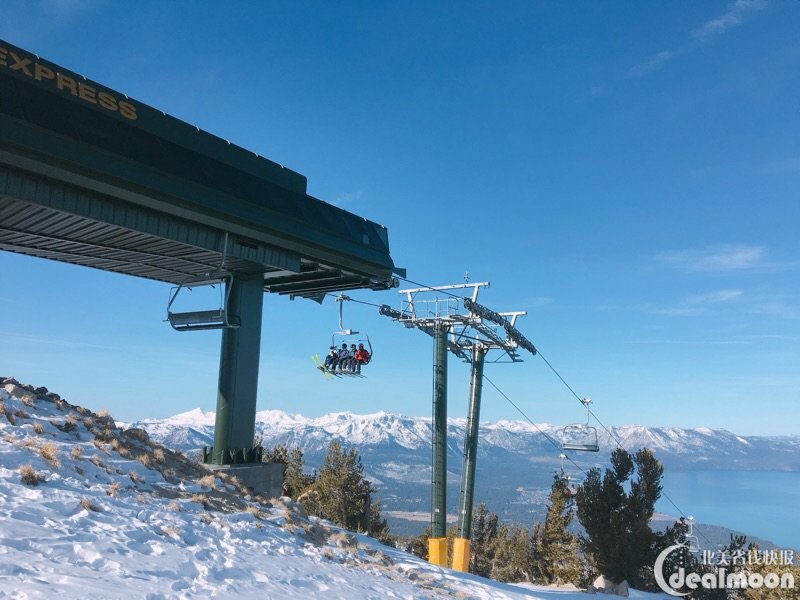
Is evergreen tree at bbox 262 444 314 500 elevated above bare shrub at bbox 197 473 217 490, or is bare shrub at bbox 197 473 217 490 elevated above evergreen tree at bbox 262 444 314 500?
bare shrub at bbox 197 473 217 490

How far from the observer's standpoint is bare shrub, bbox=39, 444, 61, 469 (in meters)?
12.6

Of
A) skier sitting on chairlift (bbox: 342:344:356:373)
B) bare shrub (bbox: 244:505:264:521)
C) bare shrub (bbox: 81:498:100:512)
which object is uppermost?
skier sitting on chairlift (bbox: 342:344:356:373)

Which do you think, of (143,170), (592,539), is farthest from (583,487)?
(143,170)

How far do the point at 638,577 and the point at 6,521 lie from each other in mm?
33778

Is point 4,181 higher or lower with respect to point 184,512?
higher

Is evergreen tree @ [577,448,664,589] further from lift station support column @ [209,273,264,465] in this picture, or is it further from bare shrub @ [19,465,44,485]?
bare shrub @ [19,465,44,485]

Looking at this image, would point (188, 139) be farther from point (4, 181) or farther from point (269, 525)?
point (269, 525)

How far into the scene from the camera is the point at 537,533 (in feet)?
191

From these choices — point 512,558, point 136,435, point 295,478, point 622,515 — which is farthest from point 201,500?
point 512,558

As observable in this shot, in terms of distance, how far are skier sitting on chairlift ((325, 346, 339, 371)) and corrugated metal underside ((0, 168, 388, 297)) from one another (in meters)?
3.69

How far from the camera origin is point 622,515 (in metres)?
34.0

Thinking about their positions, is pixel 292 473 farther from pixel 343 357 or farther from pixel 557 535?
Result: pixel 343 357

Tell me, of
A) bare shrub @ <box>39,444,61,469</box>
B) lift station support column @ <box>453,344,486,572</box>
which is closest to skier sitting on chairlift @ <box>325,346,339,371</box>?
lift station support column @ <box>453,344,486,572</box>

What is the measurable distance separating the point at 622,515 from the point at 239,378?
81.8ft
